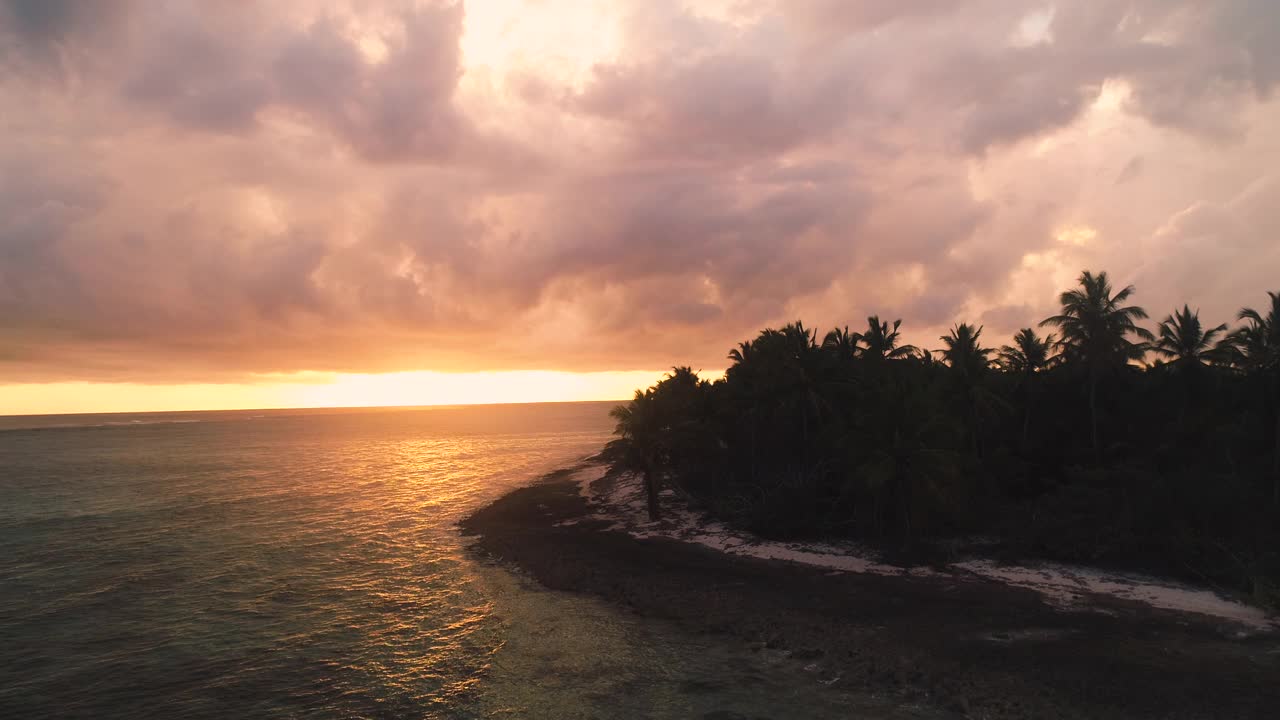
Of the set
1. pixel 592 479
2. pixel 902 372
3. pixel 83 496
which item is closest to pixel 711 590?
pixel 902 372

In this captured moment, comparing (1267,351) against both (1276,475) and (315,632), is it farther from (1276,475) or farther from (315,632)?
(315,632)

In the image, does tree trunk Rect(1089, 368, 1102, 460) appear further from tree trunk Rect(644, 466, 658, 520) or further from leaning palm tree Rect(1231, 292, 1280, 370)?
tree trunk Rect(644, 466, 658, 520)

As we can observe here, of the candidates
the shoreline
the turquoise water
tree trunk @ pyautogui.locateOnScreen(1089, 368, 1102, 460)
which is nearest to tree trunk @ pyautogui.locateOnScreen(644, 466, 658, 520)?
the shoreline

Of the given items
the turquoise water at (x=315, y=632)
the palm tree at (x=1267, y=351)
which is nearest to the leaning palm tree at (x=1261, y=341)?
the palm tree at (x=1267, y=351)

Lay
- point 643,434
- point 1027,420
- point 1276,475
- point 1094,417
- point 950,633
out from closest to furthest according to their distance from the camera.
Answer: point 950,633 < point 1276,475 < point 1094,417 < point 643,434 < point 1027,420

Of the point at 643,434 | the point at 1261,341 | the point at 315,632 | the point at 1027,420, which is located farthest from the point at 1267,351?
the point at 315,632
